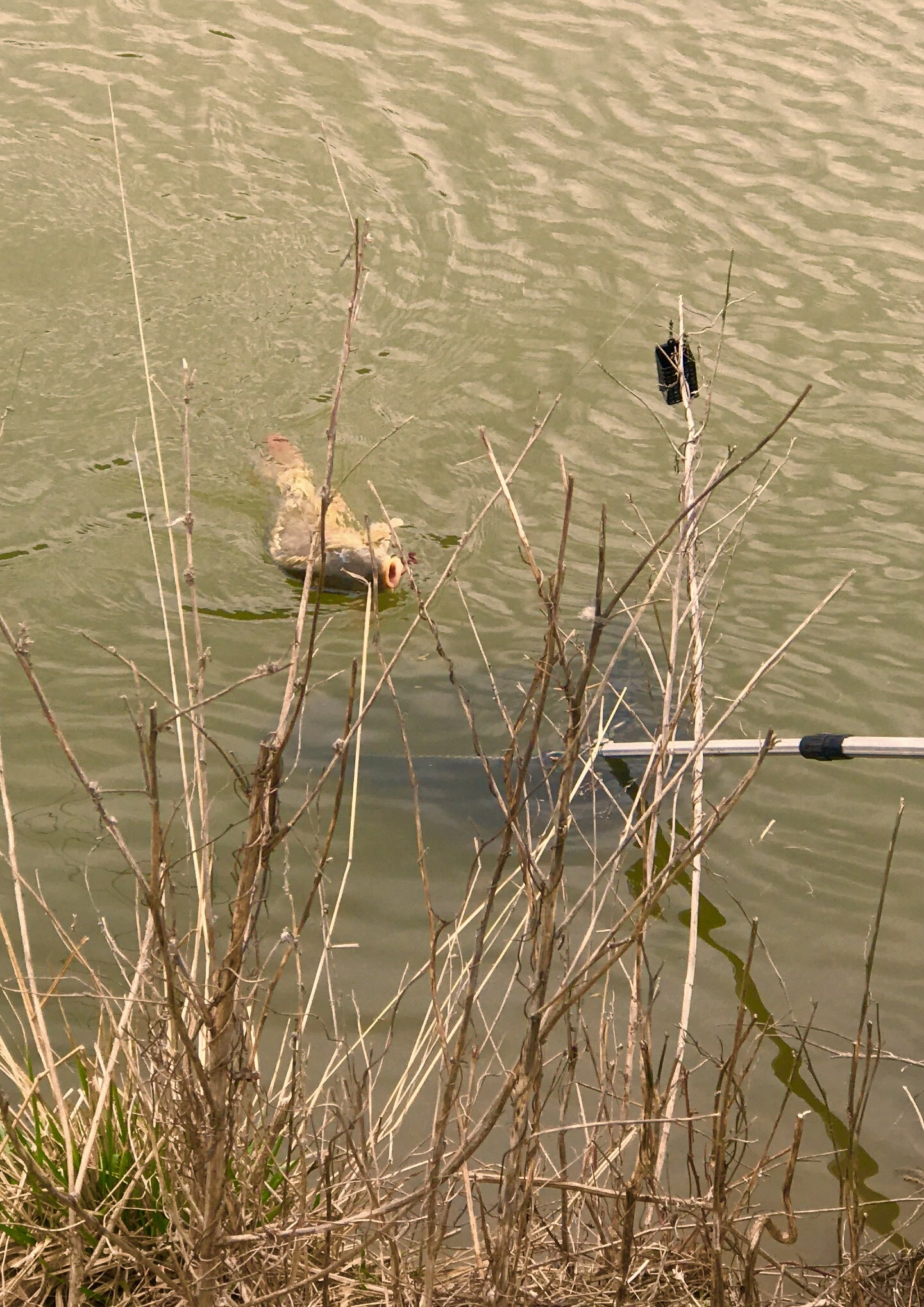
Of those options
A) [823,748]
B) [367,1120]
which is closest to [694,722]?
[823,748]

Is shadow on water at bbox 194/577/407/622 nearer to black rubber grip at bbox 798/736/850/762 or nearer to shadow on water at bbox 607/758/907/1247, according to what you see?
shadow on water at bbox 607/758/907/1247

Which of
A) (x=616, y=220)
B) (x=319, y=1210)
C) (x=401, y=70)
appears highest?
(x=401, y=70)

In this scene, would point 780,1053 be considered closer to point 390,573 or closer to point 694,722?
point 694,722

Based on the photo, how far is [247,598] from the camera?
6.56 m

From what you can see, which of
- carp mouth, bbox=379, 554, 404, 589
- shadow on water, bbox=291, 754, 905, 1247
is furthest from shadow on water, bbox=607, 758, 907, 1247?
carp mouth, bbox=379, 554, 404, 589

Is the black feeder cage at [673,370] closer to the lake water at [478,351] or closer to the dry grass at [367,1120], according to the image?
the dry grass at [367,1120]

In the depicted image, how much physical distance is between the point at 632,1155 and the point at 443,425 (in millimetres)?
4906

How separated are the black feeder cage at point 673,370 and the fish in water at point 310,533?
87.4 inches

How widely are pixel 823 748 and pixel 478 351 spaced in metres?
4.77

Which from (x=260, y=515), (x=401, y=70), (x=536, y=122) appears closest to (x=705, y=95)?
(x=536, y=122)

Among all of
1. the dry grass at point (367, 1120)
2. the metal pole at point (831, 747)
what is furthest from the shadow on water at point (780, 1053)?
the metal pole at point (831, 747)

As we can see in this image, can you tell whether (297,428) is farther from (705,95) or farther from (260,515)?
(705,95)

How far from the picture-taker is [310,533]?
677cm

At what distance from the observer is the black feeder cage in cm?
362
